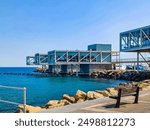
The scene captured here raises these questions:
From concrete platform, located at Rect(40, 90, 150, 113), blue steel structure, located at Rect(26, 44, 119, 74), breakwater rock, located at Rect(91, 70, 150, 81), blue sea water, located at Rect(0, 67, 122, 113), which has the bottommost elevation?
blue sea water, located at Rect(0, 67, 122, 113)

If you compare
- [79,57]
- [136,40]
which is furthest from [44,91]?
[79,57]

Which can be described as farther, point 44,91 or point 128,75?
point 128,75

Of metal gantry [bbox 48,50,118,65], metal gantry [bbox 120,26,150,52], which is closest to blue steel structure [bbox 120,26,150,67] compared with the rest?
metal gantry [bbox 120,26,150,52]

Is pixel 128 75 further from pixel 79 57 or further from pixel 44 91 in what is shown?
pixel 44 91

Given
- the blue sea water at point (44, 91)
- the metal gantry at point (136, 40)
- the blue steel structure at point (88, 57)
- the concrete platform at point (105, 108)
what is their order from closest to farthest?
the concrete platform at point (105, 108)
the blue sea water at point (44, 91)
the metal gantry at point (136, 40)
the blue steel structure at point (88, 57)

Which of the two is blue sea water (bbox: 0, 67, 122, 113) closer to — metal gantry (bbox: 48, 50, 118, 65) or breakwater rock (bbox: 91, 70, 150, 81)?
breakwater rock (bbox: 91, 70, 150, 81)

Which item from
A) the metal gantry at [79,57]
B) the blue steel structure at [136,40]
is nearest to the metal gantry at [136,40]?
the blue steel structure at [136,40]

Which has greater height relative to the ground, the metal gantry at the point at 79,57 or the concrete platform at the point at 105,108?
the metal gantry at the point at 79,57

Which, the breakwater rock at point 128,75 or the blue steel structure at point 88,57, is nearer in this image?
the breakwater rock at point 128,75

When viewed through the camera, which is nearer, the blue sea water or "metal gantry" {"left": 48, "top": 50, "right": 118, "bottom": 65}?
the blue sea water

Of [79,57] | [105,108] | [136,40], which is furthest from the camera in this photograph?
[79,57]

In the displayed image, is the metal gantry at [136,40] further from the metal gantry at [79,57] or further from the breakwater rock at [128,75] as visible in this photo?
the metal gantry at [79,57]

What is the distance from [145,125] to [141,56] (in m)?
64.8

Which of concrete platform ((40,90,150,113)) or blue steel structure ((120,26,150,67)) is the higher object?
blue steel structure ((120,26,150,67))
